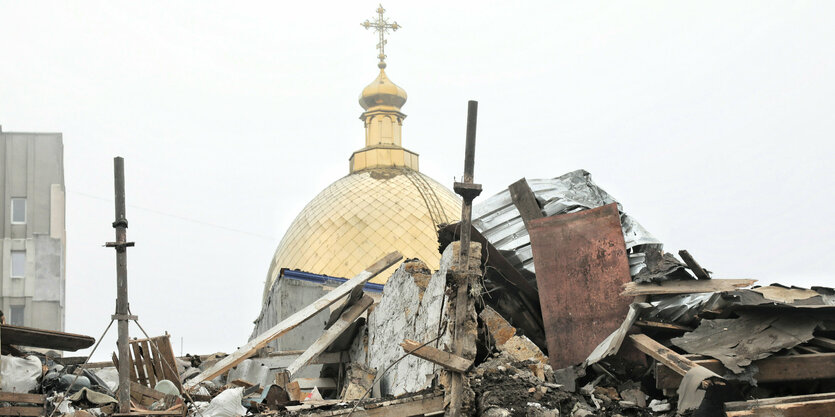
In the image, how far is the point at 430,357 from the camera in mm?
8672

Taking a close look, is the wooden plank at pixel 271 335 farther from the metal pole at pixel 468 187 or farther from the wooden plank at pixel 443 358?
the wooden plank at pixel 443 358

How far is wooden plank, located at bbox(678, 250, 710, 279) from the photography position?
29.6 feet

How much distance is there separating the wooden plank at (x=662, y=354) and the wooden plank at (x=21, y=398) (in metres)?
5.85

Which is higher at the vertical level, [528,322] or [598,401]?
[528,322]

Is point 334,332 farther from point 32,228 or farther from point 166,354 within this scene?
point 32,228

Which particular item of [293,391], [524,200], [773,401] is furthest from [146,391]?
[773,401]

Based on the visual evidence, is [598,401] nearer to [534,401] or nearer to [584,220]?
[534,401]

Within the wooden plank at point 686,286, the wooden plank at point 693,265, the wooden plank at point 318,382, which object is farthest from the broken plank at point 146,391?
the wooden plank at point 693,265

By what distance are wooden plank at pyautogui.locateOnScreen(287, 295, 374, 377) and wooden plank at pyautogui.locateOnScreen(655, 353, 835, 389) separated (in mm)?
4814

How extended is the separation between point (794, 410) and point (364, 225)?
17512 mm

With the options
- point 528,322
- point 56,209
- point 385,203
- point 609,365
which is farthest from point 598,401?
point 56,209

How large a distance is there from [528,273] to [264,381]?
4.31 metres

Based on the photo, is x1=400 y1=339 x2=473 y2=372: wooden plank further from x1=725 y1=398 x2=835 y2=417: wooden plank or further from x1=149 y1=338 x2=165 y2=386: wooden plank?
x1=149 y1=338 x2=165 y2=386: wooden plank

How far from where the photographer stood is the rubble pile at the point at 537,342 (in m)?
8.38
